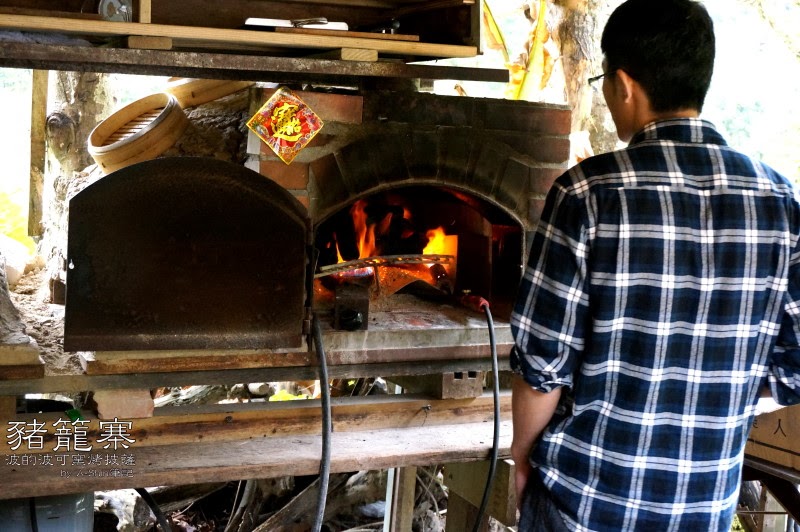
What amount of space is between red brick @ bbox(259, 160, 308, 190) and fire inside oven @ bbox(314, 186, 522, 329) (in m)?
0.38

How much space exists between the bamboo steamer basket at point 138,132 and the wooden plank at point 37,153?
149 centimetres

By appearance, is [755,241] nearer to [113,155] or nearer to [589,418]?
[589,418]

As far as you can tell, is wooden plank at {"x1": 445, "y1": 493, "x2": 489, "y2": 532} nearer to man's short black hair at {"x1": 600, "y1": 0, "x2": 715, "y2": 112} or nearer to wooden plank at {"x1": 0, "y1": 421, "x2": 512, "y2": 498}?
wooden plank at {"x1": 0, "y1": 421, "x2": 512, "y2": 498}

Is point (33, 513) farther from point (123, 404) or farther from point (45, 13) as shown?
point (45, 13)

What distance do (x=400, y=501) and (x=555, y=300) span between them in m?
2.06

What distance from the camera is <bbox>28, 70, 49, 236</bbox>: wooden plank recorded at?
4410 millimetres

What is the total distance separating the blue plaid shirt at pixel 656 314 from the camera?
1.57 m

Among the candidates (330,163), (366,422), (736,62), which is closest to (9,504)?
(366,422)

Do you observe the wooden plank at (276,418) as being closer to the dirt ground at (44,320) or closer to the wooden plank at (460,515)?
the dirt ground at (44,320)

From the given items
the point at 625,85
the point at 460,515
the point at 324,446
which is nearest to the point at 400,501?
the point at 460,515

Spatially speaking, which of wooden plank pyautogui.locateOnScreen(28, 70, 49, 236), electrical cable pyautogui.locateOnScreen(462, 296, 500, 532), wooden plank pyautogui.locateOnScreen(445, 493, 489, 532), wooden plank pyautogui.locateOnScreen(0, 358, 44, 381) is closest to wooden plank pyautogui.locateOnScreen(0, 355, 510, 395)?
wooden plank pyautogui.locateOnScreen(0, 358, 44, 381)

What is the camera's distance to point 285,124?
2658mm

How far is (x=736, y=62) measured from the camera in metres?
9.40

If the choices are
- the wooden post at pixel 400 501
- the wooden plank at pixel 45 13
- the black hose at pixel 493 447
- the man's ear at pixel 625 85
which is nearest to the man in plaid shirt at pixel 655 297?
the man's ear at pixel 625 85
